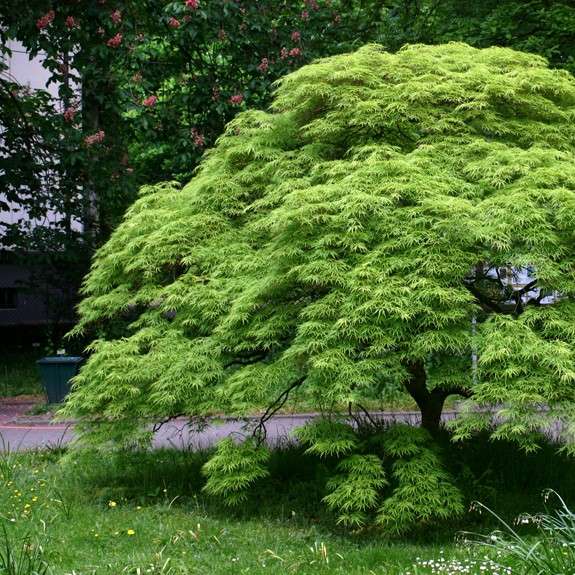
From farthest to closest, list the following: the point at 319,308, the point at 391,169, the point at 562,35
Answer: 1. the point at 562,35
2. the point at 391,169
3. the point at 319,308

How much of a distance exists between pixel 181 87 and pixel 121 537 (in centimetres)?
1032

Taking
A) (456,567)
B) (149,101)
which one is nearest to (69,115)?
(149,101)

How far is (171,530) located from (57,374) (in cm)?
780

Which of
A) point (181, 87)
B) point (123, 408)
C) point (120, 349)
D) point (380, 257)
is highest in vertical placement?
point (181, 87)

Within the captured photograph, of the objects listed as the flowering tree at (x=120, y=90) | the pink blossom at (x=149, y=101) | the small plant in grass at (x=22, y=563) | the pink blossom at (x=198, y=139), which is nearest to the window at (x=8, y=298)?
the flowering tree at (x=120, y=90)

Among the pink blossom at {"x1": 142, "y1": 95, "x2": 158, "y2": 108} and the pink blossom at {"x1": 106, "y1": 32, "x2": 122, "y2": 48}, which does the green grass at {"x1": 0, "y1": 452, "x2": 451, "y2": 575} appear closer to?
the pink blossom at {"x1": 142, "y1": 95, "x2": 158, "y2": 108}

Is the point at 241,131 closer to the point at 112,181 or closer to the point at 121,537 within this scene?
the point at 121,537

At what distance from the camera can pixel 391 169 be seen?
19.1 ft

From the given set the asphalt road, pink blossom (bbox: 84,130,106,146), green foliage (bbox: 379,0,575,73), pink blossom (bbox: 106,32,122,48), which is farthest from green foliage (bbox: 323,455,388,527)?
green foliage (bbox: 379,0,575,73)

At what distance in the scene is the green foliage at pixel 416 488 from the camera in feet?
16.9

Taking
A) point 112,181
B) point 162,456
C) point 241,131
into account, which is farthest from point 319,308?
point 112,181

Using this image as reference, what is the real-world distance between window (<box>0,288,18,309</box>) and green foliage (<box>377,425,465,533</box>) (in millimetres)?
15836

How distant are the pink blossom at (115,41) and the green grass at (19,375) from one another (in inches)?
221

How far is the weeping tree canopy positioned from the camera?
5.19 metres
